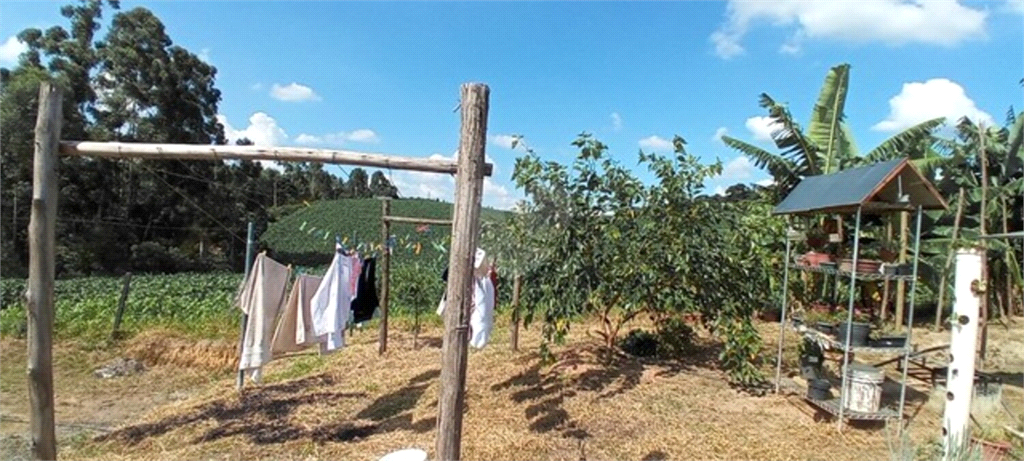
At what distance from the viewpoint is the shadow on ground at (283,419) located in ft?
14.3

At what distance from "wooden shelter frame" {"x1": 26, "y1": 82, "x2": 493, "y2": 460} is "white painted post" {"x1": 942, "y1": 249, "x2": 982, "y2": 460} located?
10.5 ft

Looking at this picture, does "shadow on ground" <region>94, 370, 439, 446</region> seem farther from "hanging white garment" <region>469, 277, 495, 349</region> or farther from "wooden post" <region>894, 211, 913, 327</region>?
"wooden post" <region>894, 211, 913, 327</region>

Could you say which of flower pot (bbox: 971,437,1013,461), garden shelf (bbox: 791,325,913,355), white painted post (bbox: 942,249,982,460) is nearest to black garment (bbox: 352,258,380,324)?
garden shelf (bbox: 791,325,913,355)

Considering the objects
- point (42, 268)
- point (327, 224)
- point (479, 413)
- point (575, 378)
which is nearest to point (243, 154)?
point (42, 268)

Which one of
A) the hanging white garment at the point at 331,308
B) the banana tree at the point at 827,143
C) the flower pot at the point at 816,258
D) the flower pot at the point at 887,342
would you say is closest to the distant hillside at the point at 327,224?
the banana tree at the point at 827,143

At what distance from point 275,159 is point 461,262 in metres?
1.41

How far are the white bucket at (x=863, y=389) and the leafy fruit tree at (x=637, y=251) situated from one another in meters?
0.93

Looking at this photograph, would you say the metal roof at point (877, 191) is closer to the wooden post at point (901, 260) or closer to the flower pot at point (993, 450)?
the flower pot at point (993, 450)

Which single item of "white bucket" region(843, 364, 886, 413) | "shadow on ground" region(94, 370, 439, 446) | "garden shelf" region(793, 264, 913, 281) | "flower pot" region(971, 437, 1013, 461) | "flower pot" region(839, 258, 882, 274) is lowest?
"shadow on ground" region(94, 370, 439, 446)

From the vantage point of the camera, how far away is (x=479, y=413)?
4.64 metres

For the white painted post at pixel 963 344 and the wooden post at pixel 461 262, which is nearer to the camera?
the wooden post at pixel 461 262

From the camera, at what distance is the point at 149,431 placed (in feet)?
14.9

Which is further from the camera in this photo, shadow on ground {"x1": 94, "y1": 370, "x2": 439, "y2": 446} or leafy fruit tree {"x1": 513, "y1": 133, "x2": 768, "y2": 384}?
leafy fruit tree {"x1": 513, "y1": 133, "x2": 768, "y2": 384}

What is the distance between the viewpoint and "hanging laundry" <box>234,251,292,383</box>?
4.68 meters
